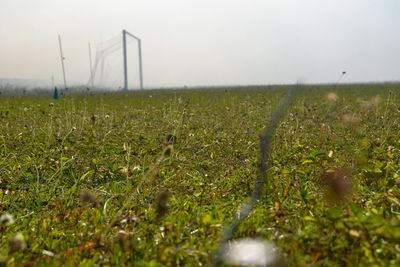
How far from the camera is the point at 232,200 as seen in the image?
11.2ft

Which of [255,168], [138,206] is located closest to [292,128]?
[255,168]

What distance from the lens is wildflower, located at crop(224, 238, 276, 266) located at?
6.60 feet

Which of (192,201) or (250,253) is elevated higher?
(250,253)

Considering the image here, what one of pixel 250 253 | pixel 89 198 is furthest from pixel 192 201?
pixel 250 253

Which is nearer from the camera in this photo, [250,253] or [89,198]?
[250,253]

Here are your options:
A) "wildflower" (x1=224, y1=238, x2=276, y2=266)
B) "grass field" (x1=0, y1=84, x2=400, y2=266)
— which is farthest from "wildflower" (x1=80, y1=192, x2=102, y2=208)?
"wildflower" (x1=224, y1=238, x2=276, y2=266)

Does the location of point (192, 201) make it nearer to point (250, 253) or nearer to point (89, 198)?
point (89, 198)

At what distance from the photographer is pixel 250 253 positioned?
2096mm

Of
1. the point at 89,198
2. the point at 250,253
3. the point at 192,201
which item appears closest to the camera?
the point at 250,253

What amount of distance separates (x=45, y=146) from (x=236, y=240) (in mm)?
4346

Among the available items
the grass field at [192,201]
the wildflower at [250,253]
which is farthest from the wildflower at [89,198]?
the wildflower at [250,253]

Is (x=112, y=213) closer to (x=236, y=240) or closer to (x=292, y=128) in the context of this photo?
(x=236, y=240)

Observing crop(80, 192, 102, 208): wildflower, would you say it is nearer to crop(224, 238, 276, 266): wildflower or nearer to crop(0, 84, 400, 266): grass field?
crop(0, 84, 400, 266): grass field

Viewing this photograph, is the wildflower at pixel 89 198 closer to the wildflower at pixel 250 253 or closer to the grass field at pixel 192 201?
the grass field at pixel 192 201
